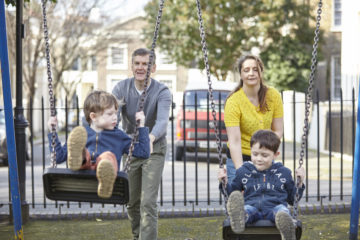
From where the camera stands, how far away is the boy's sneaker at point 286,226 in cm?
326

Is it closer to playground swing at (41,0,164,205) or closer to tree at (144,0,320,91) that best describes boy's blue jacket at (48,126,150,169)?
playground swing at (41,0,164,205)

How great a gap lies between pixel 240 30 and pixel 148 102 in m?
19.4

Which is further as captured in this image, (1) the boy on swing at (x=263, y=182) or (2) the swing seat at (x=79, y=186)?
(1) the boy on swing at (x=263, y=182)

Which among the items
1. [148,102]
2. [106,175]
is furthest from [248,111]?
[106,175]

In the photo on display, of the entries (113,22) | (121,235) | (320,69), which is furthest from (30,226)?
(320,69)

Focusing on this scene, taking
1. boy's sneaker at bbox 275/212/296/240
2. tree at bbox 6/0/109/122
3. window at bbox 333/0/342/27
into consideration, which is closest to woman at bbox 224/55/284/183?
boy's sneaker at bbox 275/212/296/240

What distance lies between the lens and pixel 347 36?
51.8 ft

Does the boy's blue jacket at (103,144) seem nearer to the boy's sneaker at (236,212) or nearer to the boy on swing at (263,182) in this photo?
the boy on swing at (263,182)

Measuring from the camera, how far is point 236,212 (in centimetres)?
331

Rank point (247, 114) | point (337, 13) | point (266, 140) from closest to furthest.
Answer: point (266, 140) → point (247, 114) → point (337, 13)

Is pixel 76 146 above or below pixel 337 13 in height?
below

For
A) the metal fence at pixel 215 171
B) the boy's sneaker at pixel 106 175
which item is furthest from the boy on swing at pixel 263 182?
the metal fence at pixel 215 171

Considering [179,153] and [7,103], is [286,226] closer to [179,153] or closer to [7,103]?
[7,103]

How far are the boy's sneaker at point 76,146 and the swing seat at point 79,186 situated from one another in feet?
0.32
